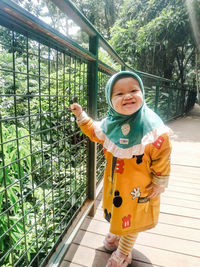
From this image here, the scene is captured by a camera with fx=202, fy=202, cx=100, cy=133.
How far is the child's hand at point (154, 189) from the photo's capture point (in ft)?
3.65

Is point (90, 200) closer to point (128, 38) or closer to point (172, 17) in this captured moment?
point (172, 17)

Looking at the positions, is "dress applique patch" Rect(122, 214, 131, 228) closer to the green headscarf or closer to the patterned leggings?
the patterned leggings

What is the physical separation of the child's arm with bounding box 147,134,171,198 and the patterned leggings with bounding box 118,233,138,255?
12.8 inches

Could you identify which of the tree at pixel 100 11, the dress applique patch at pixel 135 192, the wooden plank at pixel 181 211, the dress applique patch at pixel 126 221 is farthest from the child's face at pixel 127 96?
the tree at pixel 100 11

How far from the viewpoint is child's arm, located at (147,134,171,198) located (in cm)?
104

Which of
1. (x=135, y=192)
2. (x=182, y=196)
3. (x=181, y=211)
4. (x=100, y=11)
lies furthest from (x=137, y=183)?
(x=100, y=11)

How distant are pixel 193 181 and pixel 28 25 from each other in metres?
2.46

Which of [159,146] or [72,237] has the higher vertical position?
[159,146]

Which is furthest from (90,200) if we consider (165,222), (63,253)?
(165,222)

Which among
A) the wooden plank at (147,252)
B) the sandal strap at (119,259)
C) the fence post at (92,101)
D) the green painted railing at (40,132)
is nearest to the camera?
the green painted railing at (40,132)

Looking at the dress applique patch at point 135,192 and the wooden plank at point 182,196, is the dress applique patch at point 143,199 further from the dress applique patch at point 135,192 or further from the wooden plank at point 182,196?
the wooden plank at point 182,196

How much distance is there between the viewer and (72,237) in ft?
4.50

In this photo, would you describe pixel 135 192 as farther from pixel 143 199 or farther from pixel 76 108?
pixel 76 108

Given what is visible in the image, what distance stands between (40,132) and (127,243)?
84cm
